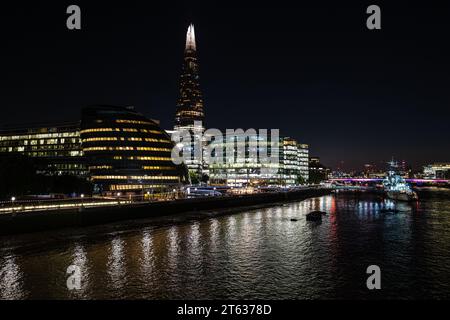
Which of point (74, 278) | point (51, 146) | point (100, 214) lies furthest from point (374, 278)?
point (51, 146)

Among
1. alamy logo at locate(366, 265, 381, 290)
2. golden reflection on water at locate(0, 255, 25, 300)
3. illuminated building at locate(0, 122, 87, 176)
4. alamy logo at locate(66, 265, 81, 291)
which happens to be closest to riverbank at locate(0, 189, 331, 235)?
golden reflection on water at locate(0, 255, 25, 300)

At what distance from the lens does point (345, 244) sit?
4569 cm

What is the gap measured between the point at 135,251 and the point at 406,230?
41839 mm

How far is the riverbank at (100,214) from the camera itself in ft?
157

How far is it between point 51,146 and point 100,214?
10974 cm

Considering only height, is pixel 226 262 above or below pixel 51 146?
below

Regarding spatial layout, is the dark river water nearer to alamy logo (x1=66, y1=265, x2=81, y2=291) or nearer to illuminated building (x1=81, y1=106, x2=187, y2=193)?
alamy logo (x1=66, y1=265, x2=81, y2=291)

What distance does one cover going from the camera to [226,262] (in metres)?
36.5

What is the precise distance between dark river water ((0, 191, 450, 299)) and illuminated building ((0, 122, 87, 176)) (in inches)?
3951

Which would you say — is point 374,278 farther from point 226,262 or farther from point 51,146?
point 51,146

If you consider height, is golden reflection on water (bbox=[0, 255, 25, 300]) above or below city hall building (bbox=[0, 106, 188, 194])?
below

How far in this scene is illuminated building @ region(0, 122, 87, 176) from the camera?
14675cm

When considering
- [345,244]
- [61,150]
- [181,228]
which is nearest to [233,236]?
[181,228]
